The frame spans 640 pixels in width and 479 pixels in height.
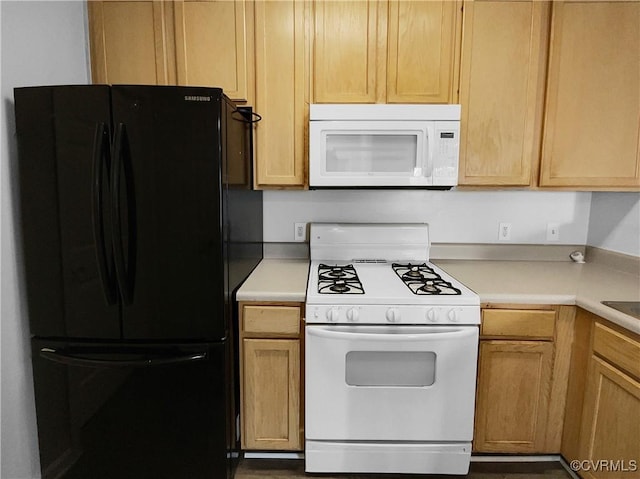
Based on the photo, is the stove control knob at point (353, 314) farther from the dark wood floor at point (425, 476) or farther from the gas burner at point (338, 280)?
the dark wood floor at point (425, 476)

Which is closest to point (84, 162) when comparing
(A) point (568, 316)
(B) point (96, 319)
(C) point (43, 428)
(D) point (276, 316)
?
(B) point (96, 319)

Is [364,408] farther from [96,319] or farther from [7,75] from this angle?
[7,75]

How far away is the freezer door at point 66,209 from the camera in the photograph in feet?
4.71

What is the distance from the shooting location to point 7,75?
146 centimetres

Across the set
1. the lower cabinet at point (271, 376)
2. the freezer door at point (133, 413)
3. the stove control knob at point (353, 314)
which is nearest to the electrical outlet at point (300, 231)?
the lower cabinet at point (271, 376)

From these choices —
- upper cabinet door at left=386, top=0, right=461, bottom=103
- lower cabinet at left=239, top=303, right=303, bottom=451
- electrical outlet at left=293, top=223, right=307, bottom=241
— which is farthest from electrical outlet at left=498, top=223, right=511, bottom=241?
lower cabinet at left=239, top=303, right=303, bottom=451

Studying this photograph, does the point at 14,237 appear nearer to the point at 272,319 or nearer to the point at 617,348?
the point at 272,319

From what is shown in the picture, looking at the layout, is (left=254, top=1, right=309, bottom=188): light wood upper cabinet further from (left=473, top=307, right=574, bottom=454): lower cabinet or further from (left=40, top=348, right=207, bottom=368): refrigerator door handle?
(left=473, top=307, right=574, bottom=454): lower cabinet

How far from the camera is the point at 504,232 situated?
7.68 feet

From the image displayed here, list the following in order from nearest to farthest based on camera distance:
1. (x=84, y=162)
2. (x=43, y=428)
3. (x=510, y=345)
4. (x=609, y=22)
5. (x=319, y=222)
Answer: (x=84, y=162) < (x=43, y=428) < (x=510, y=345) < (x=609, y=22) < (x=319, y=222)

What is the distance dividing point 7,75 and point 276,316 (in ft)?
4.60

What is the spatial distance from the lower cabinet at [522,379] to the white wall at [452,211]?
74cm

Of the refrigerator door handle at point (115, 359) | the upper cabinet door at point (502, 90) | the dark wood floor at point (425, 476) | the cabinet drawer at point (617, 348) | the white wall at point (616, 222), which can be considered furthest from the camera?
the white wall at point (616, 222)

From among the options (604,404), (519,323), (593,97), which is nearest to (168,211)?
(519,323)
